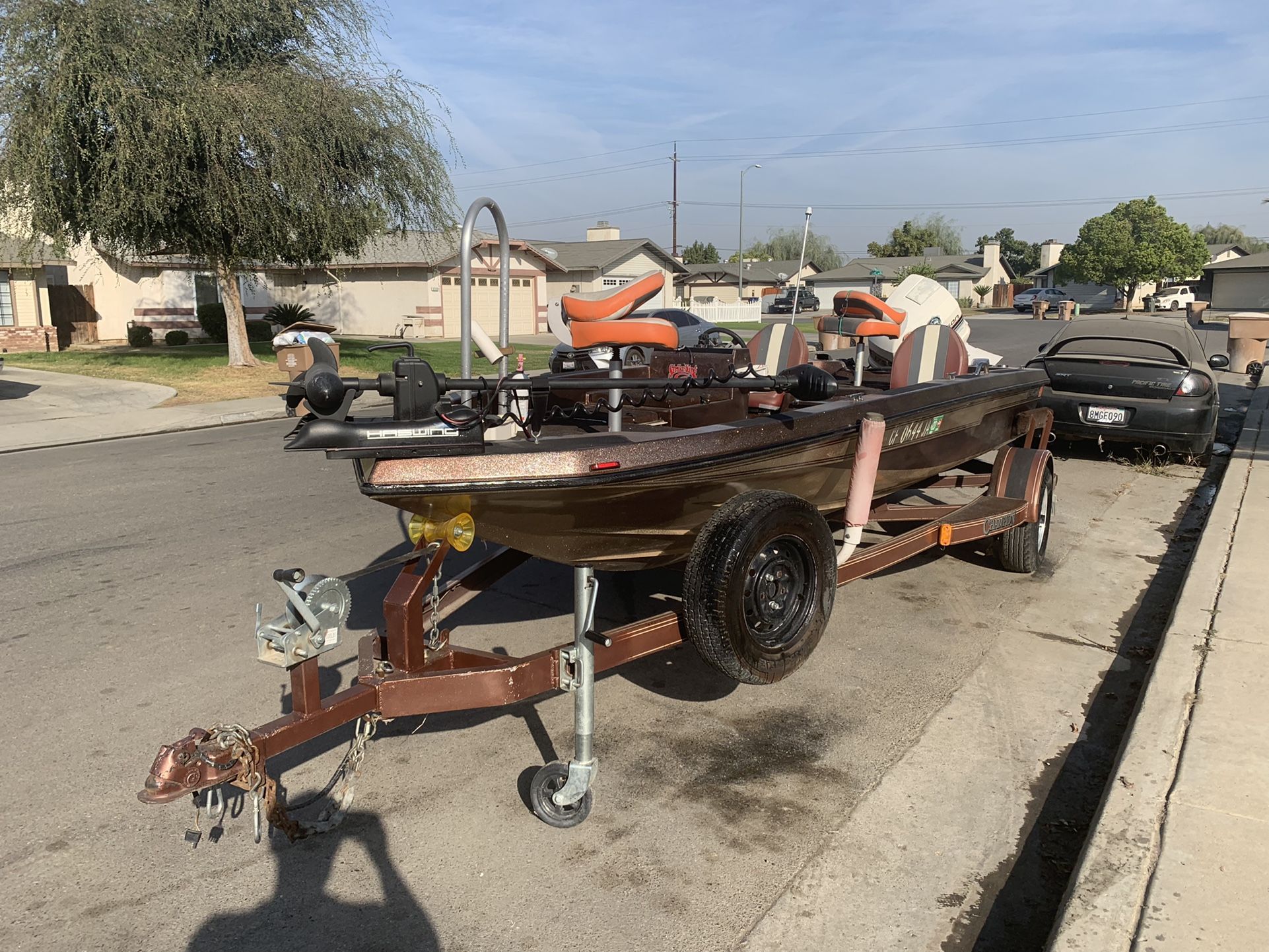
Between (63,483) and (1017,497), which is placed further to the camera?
(63,483)

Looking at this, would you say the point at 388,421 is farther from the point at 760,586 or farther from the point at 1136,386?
the point at 1136,386

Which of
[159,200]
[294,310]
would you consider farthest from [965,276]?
[159,200]

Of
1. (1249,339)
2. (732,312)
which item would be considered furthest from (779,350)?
(732,312)

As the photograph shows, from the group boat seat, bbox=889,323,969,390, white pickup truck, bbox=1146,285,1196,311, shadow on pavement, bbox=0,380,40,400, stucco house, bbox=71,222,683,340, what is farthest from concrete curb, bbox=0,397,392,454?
white pickup truck, bbox=1146,285,1196,311

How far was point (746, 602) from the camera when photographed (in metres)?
3.52

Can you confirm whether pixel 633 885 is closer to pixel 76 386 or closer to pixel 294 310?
pixel 76 386

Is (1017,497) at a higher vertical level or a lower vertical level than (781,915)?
higher

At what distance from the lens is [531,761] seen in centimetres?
374

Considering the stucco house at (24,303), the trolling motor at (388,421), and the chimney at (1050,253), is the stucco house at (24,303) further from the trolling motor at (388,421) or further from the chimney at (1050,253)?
the chimney at (1050,253)

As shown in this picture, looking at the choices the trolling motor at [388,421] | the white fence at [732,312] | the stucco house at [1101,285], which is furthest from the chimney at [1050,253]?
the trolling motor at [388,421]

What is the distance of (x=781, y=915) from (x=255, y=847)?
1745 mm

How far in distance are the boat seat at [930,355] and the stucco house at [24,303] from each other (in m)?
24.4

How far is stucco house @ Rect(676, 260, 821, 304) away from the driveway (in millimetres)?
54811

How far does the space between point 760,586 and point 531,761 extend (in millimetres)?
1149
